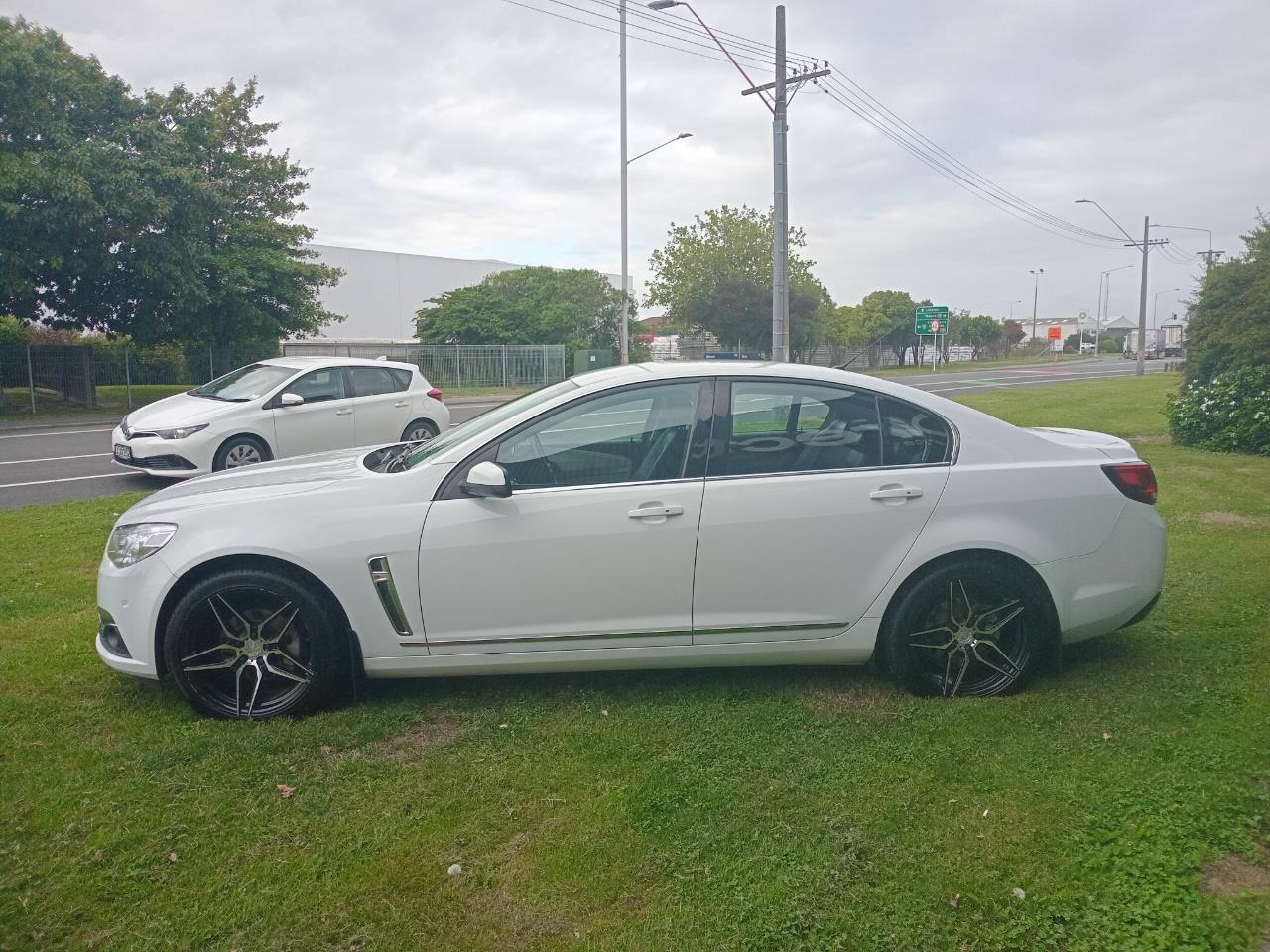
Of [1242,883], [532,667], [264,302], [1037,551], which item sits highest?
[264,302]

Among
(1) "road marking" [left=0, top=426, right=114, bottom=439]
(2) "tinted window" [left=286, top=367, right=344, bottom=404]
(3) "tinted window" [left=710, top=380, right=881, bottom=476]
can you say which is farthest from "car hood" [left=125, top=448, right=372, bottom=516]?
(1) "road marking" [left=0, top=426, right=114, bottom=439]

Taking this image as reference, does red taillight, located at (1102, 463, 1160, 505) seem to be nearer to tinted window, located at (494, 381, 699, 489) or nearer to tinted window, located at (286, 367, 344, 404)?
tinted window, located at (494, 381, 699, 489)

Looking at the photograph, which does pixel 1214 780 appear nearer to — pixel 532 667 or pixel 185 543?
pixel 532 667

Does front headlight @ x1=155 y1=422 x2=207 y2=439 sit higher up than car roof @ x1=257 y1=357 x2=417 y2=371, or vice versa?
car roof @ x1=257 y1=357 x2=417 y2=371

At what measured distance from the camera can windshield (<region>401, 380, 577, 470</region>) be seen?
435 cm

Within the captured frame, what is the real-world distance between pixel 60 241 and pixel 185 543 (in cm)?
2030

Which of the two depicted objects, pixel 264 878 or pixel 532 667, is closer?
pixel 264 878

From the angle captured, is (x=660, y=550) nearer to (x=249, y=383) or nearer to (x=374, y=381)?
(x=374, y=381)

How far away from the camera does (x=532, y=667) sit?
13.4ft

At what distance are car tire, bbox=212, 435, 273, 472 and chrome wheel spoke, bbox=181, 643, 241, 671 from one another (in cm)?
735

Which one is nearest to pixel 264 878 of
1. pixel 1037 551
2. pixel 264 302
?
pixel 1037 551

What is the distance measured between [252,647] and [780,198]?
40.2 ft

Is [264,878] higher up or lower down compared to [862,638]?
lower down

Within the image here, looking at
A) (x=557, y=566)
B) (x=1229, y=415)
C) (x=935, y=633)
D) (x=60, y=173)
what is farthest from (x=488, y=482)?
(x=60, y=173)
